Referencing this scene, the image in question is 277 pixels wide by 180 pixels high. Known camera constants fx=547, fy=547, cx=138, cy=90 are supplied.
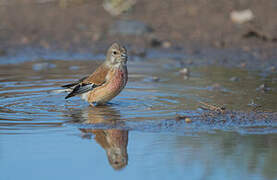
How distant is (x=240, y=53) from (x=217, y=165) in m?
6.89

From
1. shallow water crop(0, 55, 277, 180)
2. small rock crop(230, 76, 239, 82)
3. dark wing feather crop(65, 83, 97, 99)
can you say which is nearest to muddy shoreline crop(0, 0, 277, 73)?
small rock crop(230, 76, 239, 82)

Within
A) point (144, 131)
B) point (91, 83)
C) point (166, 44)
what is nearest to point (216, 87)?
point (91, 83)

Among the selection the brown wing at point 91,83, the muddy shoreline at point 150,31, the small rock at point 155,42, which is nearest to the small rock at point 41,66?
the muddy shoreline at point 150,31

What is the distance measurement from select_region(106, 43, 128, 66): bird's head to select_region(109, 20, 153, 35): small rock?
16.8ft

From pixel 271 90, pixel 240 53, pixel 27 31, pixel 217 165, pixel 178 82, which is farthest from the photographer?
pixel 27 31

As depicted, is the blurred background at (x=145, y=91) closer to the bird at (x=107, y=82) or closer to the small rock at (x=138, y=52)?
the small rock at (x=138, y=52)

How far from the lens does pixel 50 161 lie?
16.6ft

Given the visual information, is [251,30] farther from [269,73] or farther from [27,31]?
[27,31]

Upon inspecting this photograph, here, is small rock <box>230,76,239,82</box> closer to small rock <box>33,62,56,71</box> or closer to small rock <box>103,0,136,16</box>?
small rock <box>33,62,56,71</box>

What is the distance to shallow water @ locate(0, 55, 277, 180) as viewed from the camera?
486 centimetres

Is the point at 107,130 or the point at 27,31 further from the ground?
the point at 27,31

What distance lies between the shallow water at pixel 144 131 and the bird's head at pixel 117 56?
590mm

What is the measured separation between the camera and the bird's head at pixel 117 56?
7.78 metres

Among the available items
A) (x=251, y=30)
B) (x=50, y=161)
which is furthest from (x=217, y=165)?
(x=251, y=30)
